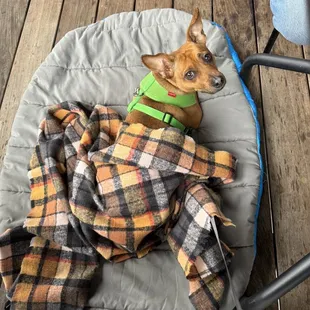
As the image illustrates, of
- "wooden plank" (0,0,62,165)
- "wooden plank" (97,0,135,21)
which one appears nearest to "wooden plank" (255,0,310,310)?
"wooden plank" (97,0,135,21)

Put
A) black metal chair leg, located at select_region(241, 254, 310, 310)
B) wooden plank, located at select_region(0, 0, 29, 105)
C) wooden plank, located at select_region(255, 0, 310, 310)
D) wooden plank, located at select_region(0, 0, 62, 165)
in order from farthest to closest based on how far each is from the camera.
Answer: wooden plank, located at select_region(0, 0, 29, 105) → wooden plank, located at select_region(0, 0, 62, 165) → wooden plank, located at select_region(255, 0, 310, 310) → black metal chair leg, located at select_region(241, 254, 310, 310)

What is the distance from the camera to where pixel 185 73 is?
1.35 metres

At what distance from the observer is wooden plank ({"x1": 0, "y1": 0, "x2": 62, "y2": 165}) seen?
1.86m

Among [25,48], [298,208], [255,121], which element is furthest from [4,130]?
[298,208]

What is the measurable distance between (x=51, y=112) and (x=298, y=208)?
41.0 inches

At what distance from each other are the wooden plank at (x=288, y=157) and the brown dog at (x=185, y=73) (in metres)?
0.44

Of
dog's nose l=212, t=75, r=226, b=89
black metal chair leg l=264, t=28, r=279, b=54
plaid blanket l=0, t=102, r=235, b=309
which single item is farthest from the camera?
black metal chair leg l=264, t=28, r=279, b=54

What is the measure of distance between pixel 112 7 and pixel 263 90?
37.7 inches

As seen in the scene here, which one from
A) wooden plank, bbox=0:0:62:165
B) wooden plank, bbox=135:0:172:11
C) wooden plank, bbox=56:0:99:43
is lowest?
wooden plank, bbox=0:0:62:165

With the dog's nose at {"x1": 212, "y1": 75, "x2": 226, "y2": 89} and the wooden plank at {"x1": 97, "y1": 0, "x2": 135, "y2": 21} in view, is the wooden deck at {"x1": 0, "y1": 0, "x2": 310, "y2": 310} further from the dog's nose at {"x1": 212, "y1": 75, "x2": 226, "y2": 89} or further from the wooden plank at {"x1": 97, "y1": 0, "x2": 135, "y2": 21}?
the dog's nose at {"x1": 212, "y1": 75, "x2": 226, "y2": 89}

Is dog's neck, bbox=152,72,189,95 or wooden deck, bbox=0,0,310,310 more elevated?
dog's neck, bbox=152,72,189,95

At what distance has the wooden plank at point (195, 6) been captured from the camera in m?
2.07

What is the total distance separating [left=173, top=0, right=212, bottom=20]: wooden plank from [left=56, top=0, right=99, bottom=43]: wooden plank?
459 millimetres

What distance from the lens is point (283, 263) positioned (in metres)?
1.42
